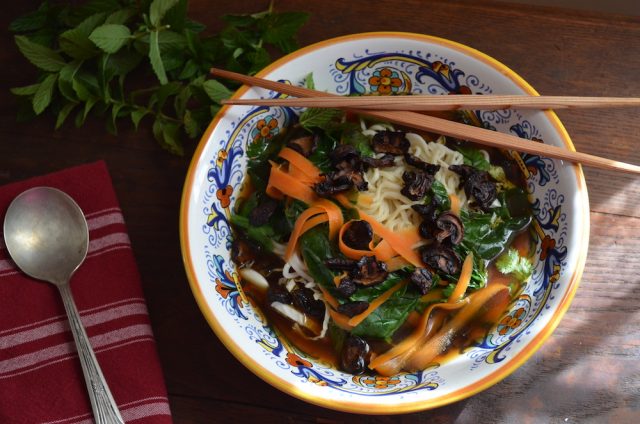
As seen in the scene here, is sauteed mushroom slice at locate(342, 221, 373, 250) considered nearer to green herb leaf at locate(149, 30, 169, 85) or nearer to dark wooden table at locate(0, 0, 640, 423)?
dark wooden table at locate(0, 0, 640, 423)

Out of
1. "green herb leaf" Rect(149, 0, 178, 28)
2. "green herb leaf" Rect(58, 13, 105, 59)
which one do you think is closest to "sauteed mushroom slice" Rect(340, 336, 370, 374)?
"green herb leaf" Rect(149, 0, 178, 28)

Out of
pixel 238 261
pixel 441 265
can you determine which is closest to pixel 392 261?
pixel 441 265

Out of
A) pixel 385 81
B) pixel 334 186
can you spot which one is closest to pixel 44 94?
pixel 334 186

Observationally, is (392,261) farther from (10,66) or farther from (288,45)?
(10,66)

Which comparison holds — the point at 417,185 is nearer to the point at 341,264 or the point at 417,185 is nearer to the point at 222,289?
the point at 341,264

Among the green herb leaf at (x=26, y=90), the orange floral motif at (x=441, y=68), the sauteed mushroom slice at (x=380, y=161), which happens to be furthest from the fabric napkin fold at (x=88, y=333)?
the orange floral motif at (x=441, y=68)

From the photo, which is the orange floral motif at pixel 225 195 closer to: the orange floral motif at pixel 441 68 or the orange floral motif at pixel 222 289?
the orange floral motif at pixel 222 289
